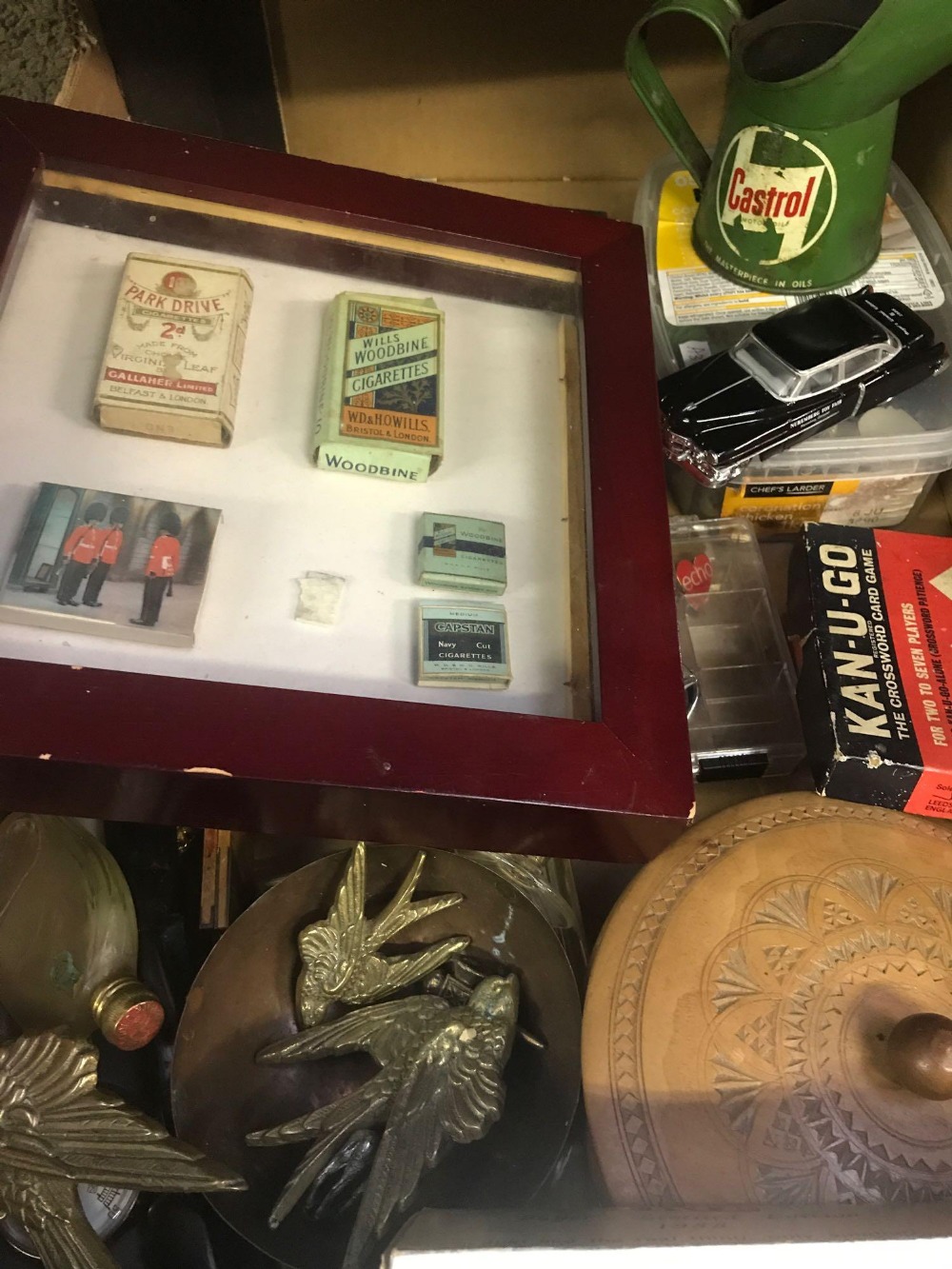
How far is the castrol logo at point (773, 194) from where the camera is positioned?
68 cm

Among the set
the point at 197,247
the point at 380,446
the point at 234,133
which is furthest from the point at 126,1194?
the point at 234,133

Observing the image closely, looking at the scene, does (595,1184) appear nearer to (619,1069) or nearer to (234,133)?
(619,1069)

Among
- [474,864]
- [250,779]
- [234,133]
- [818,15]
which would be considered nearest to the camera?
[250,779]

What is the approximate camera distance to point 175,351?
0.60m

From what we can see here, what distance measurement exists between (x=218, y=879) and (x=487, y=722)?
24 centimetres

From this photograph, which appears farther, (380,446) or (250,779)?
(380,446)

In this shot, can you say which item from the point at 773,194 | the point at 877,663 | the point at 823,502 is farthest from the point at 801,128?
the point at 877,663

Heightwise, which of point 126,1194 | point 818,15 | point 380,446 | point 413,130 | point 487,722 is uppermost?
point 413,130

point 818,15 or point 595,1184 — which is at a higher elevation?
point 818,15

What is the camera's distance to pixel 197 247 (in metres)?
0.67

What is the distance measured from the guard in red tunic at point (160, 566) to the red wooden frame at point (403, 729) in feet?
0.19

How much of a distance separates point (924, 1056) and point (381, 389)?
1.66 feet

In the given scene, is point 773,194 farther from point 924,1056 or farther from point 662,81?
point 924,1056

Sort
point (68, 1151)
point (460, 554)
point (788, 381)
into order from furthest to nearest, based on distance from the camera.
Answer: point (788, 381), point (460, 554), point (68, 1151)
